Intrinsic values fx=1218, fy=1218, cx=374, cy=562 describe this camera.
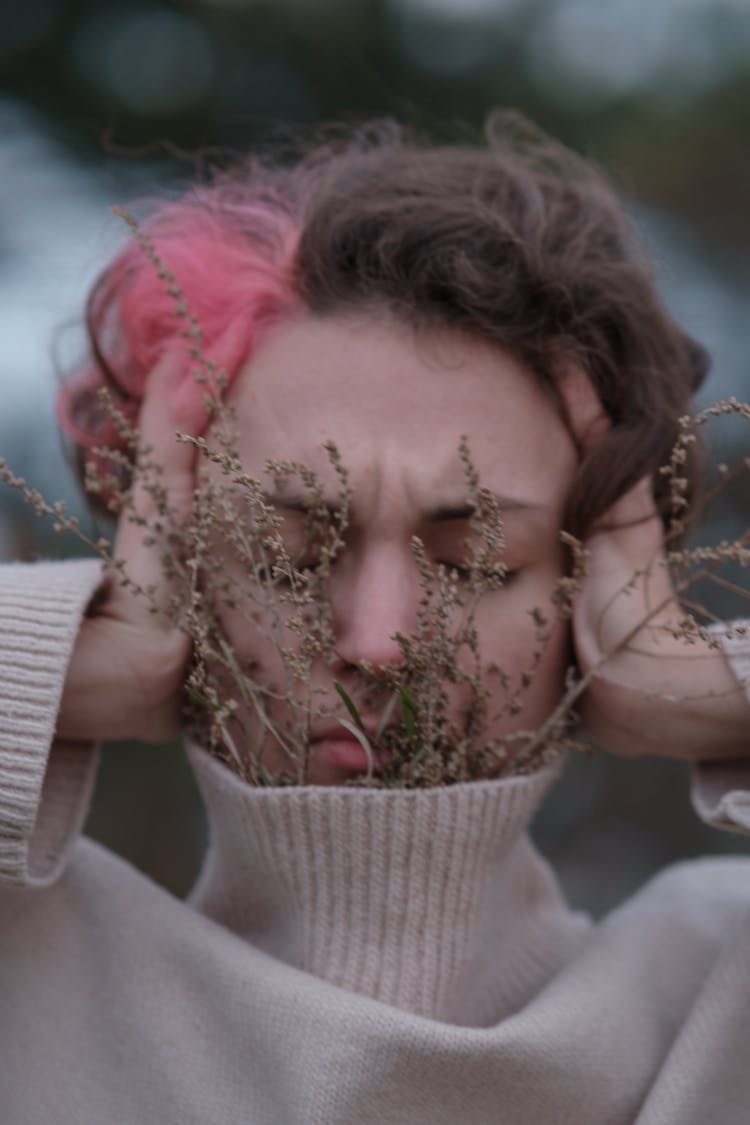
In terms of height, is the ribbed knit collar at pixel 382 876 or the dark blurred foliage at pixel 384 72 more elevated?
the dark blurred foliage at pixel 384 72

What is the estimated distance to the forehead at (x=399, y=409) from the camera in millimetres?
1470

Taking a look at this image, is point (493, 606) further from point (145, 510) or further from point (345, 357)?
point (145, 510)

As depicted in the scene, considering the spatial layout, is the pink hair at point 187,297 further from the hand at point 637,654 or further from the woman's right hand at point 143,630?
the hand at point 637,654

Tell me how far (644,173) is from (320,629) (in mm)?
2951

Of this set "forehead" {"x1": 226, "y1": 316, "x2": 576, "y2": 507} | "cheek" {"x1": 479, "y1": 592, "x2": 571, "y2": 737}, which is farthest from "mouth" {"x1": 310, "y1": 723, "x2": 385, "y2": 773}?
"forehead" {"x1": 226, "y1": 316, "x2": 576, "y2": 507}

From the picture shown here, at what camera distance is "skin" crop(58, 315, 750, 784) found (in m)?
1.46

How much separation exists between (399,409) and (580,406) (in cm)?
29

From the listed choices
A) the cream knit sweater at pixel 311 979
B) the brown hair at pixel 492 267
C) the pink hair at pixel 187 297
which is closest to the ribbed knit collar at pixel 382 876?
the cream knit sweater at pixel 311 979

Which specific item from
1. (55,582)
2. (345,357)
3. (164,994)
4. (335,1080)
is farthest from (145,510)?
(335,1080)

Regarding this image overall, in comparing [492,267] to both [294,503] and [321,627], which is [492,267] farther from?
[321,627]

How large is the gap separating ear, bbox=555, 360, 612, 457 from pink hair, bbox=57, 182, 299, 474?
379 mm

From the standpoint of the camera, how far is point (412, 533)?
147cm

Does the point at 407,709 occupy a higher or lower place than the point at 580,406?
lower

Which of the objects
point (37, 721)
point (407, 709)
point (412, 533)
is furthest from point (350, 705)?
point (37, 721)
